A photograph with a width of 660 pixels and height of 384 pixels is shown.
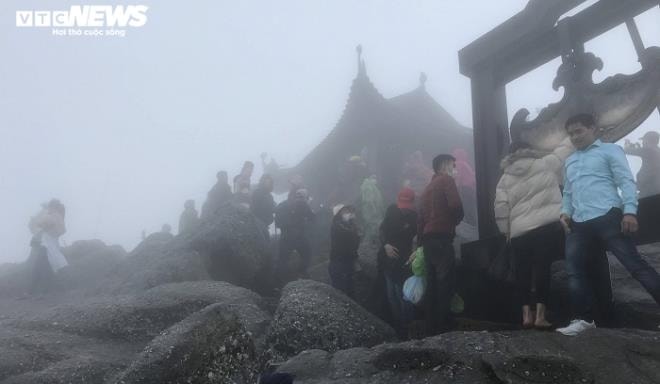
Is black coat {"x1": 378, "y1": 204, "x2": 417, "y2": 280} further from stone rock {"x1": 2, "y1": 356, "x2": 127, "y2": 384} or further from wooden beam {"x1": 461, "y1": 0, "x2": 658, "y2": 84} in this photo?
stone rock {"x1": 2, "y1": 356, "x2": 127, "y2": 384}

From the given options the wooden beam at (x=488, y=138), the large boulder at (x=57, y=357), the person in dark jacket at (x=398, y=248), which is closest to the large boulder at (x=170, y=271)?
the large boulder at (x=57, y=357)

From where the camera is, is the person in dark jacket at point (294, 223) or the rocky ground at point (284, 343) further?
the person in dark jacket at point (294, 223)

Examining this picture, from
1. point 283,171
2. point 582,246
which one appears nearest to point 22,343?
point 582,246

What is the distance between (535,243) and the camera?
13.8 feet

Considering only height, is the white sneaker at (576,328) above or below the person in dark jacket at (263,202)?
below

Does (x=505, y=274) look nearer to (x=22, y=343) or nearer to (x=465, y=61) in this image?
(x=465, y=61)

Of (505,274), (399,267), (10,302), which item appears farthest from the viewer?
(10,302)

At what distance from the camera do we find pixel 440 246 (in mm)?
4922

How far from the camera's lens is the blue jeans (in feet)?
11.8

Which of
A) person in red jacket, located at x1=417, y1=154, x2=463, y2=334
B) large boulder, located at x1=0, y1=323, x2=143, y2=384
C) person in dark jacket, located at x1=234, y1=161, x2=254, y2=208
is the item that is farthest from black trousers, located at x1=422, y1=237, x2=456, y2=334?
person in dark jacket, located at x1=234, y1=161, x2=254, y2=208

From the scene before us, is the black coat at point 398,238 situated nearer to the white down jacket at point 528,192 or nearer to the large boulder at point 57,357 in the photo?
the white down jacket at point 528,192

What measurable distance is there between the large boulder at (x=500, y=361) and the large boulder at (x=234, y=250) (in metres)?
5.41

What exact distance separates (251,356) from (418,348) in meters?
1.44

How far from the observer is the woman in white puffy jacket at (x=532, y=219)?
13.6 ft
